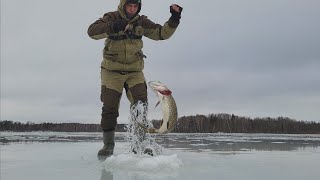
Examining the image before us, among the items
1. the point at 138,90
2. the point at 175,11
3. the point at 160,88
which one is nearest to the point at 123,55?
the point at 138,90

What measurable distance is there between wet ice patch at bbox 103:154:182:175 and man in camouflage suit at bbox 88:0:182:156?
1.45 m

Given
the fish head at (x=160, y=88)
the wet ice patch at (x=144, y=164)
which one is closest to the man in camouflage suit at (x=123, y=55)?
the fish head at (x=160, y=88)

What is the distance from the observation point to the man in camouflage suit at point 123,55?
584 centimetres

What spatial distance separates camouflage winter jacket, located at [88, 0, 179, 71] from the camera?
584cm

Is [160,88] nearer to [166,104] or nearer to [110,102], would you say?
[166,104]

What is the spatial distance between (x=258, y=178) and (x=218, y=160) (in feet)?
4.72

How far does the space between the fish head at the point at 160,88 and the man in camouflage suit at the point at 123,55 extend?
1.33 m

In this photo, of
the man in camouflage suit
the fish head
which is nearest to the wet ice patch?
the fish head

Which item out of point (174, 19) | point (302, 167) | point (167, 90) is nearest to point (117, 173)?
point (167, 90)

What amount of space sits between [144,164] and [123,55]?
207cm

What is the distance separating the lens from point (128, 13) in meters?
5.88

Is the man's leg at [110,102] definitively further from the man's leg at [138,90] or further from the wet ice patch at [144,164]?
the wet ice patch at [144,164]

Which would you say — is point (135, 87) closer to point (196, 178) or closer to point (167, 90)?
point (167, 90)

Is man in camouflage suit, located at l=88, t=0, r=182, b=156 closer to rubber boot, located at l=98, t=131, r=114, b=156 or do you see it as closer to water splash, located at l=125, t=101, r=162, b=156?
rubber boot, located at l=98, t=131, r=114, b=156
